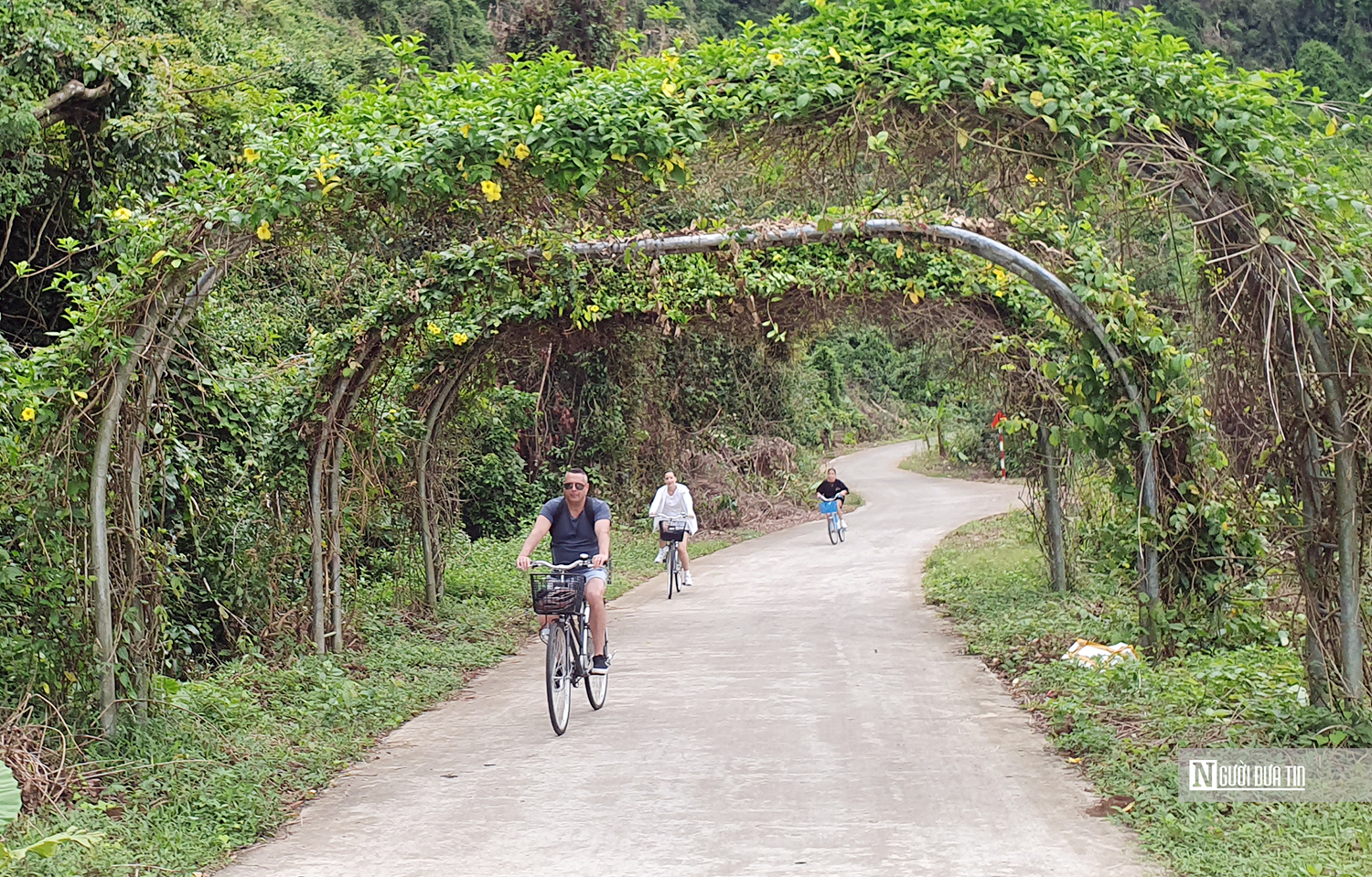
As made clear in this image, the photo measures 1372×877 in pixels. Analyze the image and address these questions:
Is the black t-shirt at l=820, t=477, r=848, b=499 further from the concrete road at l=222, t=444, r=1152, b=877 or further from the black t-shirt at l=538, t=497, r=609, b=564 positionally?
the black t-shirt at l=538, t=497, r=609, b=564

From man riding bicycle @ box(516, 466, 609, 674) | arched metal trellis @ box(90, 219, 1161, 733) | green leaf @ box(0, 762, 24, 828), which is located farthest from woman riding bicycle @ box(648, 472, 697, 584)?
green leaf @ box(0, 762, 24, 828)

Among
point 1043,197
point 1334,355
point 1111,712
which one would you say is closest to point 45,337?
point 1043,197

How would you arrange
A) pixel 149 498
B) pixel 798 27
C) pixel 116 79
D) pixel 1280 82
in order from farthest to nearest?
1. pixel 116 79
2. pixel 149 498
3. pixel 798 27
4. pixel 1280 82

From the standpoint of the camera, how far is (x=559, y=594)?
7754 millimetres

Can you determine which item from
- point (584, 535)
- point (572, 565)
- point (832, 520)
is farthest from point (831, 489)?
point (572, 565)

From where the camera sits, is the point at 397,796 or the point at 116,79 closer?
the point at 397,796

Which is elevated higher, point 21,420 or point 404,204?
point 404,204

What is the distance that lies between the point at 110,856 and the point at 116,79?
582 centimetres

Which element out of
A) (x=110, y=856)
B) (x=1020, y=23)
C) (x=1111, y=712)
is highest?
(x=1020, y=23)

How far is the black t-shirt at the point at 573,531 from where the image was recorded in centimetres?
827

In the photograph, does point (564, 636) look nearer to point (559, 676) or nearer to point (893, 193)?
point (559, 676)

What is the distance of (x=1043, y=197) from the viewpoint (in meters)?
7.20

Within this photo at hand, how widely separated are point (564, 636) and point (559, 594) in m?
0.33

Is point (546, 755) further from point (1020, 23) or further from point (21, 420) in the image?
point (1020, 23)
